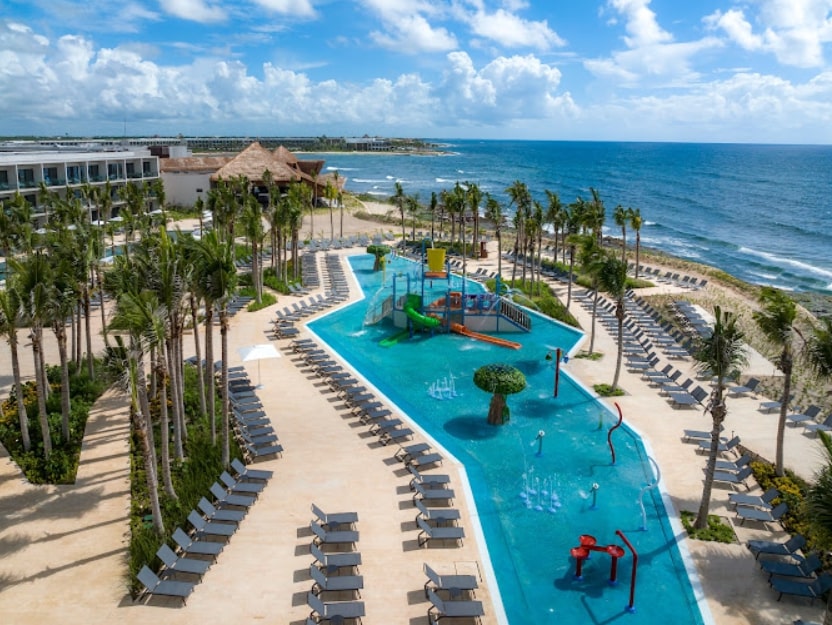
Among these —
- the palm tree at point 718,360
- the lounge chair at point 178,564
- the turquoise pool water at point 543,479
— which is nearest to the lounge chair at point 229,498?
the lounge chair at point 178,564

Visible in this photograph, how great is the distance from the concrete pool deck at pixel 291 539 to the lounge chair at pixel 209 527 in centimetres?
25

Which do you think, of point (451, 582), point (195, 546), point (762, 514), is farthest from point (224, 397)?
point (762, 514)

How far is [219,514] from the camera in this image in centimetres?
1603

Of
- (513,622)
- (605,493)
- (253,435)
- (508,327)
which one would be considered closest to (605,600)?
(513,622)

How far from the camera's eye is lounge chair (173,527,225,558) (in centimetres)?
1452

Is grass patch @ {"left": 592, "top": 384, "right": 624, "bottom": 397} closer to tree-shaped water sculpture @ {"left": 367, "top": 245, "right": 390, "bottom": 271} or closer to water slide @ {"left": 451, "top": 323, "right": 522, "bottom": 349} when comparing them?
water slide @ {"left": 451, "top": 323, "right": 522, "bottom": 349}

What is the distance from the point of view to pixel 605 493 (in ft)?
59.2

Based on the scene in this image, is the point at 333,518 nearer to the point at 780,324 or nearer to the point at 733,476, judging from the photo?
the point at 733,476

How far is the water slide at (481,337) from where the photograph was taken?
102ft

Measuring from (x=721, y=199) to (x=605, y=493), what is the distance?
373ft

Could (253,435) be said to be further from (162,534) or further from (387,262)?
(387,262)

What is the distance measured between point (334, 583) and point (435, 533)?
3.00m

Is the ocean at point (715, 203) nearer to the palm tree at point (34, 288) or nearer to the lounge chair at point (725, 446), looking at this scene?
the lounge chair at point (725, 446)

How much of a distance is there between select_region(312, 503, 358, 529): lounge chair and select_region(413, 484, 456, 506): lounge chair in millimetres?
1924
